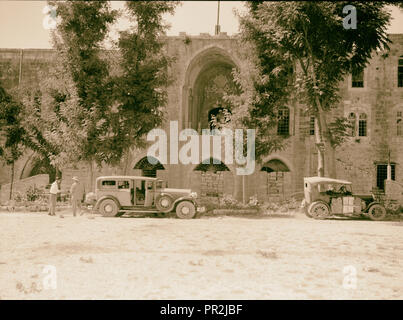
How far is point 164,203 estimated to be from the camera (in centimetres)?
1458

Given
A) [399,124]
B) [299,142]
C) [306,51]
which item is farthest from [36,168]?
[399,124]

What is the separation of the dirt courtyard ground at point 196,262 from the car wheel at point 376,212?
138 inches

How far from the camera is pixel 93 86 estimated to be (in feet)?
51.2

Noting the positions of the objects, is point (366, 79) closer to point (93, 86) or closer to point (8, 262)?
point (93, 86)

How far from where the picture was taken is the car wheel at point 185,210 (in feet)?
47.5

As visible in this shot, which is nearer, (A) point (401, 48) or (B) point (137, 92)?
(B) point (137, 92)

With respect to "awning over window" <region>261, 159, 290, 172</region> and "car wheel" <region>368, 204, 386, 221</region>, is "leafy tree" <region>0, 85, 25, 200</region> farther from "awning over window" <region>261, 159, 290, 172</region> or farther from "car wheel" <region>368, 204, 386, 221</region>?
"car wheel" <region>368, 204, 386, 221</region>

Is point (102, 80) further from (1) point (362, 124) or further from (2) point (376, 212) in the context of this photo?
(1) point (362, 124)

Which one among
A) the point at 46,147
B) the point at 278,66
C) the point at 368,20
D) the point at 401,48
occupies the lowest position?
the point at 46,147

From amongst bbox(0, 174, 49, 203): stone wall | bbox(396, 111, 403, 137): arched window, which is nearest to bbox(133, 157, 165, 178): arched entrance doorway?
bbox(0, 174, 49, 203): stone wall

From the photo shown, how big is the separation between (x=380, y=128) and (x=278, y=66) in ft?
32.2

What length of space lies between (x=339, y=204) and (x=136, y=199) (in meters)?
7.77

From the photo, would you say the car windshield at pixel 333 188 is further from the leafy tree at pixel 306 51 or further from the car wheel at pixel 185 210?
the car wheel at pixel 185 210

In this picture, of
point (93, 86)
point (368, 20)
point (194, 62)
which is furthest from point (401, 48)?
point (93, 86)
